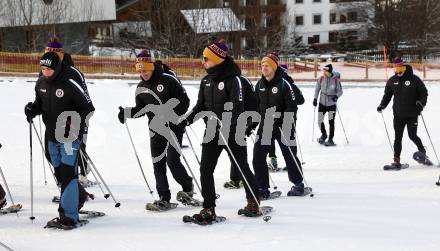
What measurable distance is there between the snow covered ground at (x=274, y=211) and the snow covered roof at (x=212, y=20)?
28.9 metres

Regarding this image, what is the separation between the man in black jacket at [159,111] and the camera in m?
6.88

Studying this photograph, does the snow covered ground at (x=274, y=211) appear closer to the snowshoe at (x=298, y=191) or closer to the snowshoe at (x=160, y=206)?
the snowshoe at (x=160, y=206)

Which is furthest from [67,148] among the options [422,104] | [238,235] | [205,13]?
[205,13]

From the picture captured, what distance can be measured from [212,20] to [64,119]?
125 feet

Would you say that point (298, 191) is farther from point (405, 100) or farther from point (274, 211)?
point (405, 100)

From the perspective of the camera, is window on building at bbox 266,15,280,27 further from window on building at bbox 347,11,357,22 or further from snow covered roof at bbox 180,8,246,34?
window on building at bbox 347,11,357,22

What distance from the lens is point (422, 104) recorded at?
386 inches

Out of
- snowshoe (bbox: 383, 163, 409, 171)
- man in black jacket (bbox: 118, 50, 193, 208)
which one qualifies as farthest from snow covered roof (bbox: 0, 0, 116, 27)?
man in black jacket (bbox: 118, 50, 193, 208)

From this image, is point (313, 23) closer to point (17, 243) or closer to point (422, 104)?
point (422, 104)

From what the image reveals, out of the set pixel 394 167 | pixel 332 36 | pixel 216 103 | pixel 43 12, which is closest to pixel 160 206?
pixel 216 103

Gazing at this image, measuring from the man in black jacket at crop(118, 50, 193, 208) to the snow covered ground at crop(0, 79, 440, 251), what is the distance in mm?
521

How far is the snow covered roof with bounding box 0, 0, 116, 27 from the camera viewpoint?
116ft

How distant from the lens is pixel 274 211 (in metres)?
6.82

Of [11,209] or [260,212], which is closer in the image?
[260,212]
